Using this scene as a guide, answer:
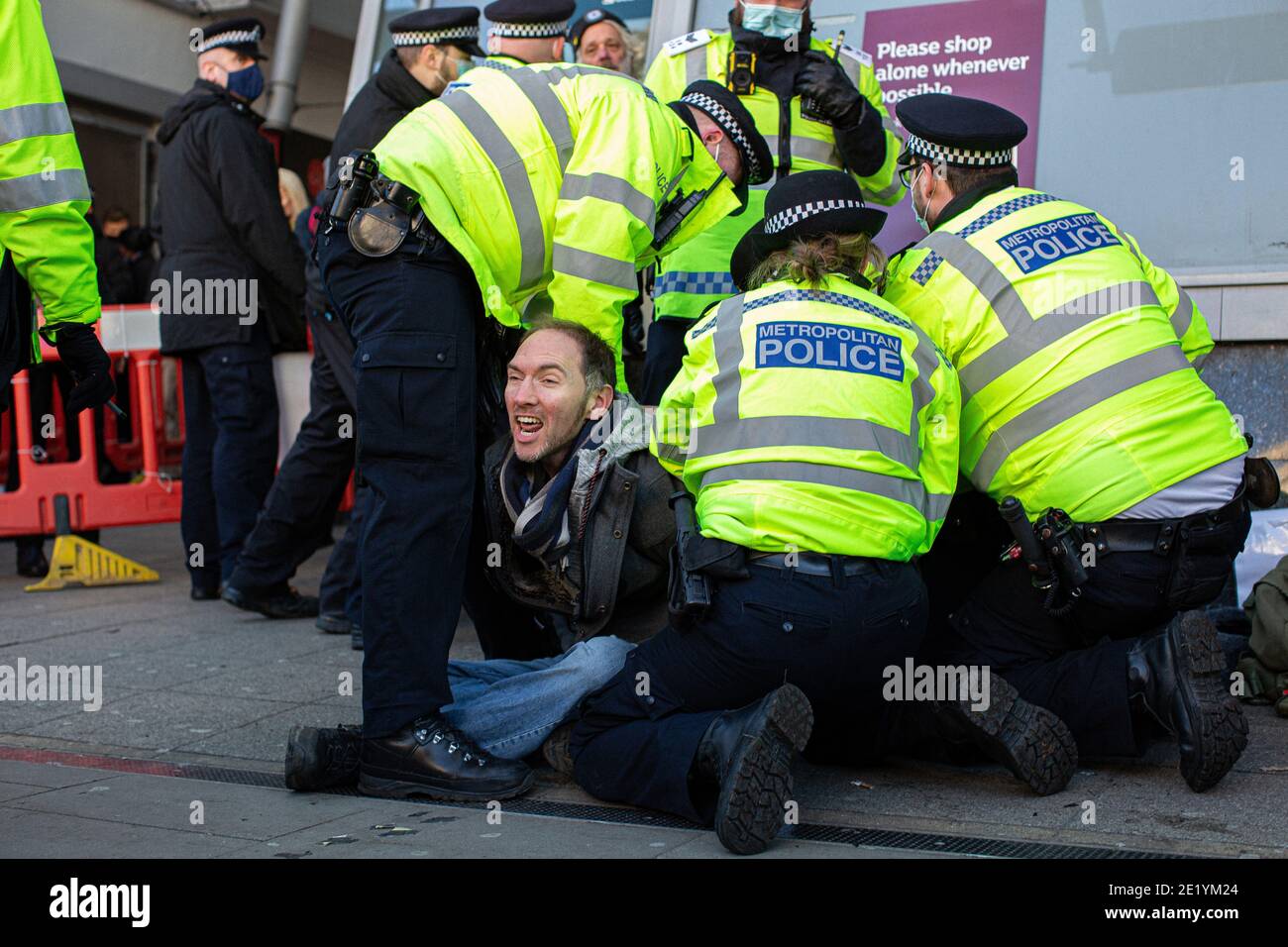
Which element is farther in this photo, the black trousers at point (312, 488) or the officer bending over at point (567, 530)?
the black trousers at point (312, 488)

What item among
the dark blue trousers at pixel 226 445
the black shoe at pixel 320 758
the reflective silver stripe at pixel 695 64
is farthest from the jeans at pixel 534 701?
the dark blue trousers at pixel 226 445

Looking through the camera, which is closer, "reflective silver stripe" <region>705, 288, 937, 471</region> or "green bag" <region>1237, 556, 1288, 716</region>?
"reflective silver stripe" <region>705, 288, 937, 471</region>

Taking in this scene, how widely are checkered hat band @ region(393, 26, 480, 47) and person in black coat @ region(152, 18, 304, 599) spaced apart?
1.23 m

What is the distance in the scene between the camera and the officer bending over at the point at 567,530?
3.71m

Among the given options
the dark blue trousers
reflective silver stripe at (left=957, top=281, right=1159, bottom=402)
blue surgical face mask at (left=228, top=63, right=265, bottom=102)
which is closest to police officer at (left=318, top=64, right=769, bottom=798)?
reflective silver stripe at (left=957, top=281, right=1159, bottom=402)

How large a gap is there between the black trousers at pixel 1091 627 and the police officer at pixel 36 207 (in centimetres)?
223

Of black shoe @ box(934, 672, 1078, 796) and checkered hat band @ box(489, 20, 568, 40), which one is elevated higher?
checkered hat band @ box(489, 20, 568, 40)

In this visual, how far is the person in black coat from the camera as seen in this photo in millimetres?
6117

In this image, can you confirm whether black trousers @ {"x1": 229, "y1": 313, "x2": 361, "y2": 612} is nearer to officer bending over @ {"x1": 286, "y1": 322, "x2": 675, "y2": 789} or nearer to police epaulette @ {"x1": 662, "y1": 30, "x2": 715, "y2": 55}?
police epaulette @ {"x1": 662, "y1": 30, "x2": 715, "y2": 55}

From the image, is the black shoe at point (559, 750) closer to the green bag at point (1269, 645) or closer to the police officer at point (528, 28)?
the green bag at point (1269, 645)

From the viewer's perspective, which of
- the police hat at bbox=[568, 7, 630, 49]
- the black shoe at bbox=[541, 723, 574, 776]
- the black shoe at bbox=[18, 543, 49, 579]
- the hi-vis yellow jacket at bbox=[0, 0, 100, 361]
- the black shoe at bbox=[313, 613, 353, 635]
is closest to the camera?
the hi-vis yellow jacket at bbox=[0, 0, 100, 361]

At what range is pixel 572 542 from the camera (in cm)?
374

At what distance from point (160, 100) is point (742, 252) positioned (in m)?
9.80

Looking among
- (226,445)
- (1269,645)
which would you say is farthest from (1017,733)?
(226,445)
